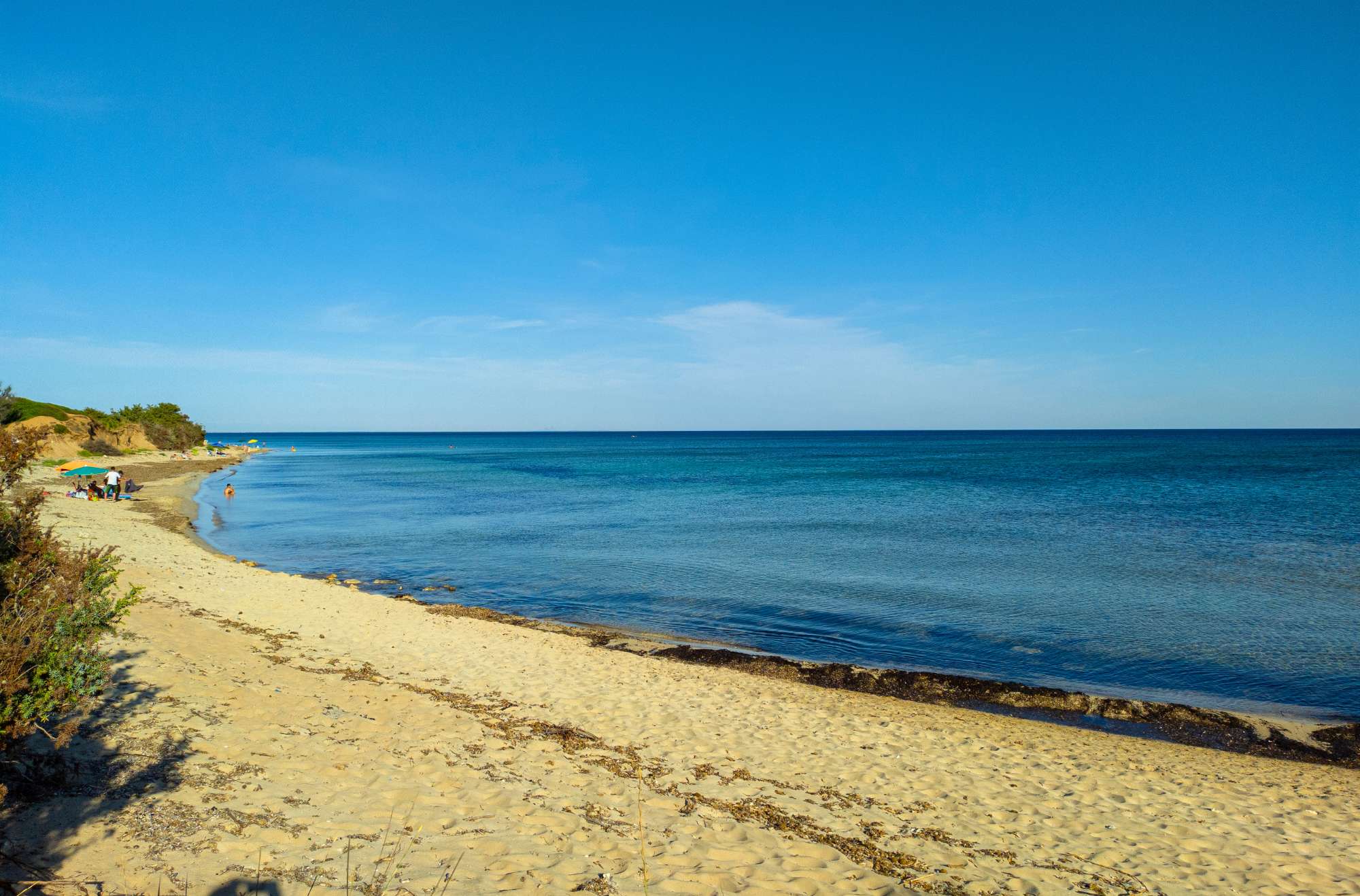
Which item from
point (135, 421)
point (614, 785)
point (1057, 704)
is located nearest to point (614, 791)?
point (614, 785)

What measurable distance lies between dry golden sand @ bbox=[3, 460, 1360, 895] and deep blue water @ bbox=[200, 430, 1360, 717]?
4.60 m

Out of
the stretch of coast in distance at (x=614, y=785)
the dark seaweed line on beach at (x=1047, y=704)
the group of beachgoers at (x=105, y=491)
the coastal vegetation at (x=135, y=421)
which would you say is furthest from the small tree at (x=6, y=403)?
the coastal vegetation at (x=135, y=421)

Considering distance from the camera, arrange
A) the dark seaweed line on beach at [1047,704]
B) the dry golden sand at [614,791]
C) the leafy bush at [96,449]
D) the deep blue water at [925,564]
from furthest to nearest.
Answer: the leafy bush at [96,449], the deep blue water at [925,564], the dark seaweed line on beach at [1047,704], the dry golden sand at [614,791]

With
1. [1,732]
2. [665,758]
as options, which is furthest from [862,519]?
[1,732]

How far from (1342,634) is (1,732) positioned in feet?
80.0

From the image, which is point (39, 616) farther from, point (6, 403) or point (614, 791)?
point (6, 403)

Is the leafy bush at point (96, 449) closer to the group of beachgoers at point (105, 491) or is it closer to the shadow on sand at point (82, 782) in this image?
the group of beachgoers at point (105, 491)

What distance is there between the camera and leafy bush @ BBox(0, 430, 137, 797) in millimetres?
5379

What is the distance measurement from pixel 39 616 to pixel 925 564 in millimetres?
25183

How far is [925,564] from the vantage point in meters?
26.5

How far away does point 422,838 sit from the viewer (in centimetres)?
650

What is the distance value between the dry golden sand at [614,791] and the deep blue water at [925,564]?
4.60 metres

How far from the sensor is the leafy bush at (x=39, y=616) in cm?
538

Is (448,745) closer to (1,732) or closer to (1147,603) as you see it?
(1,732)
